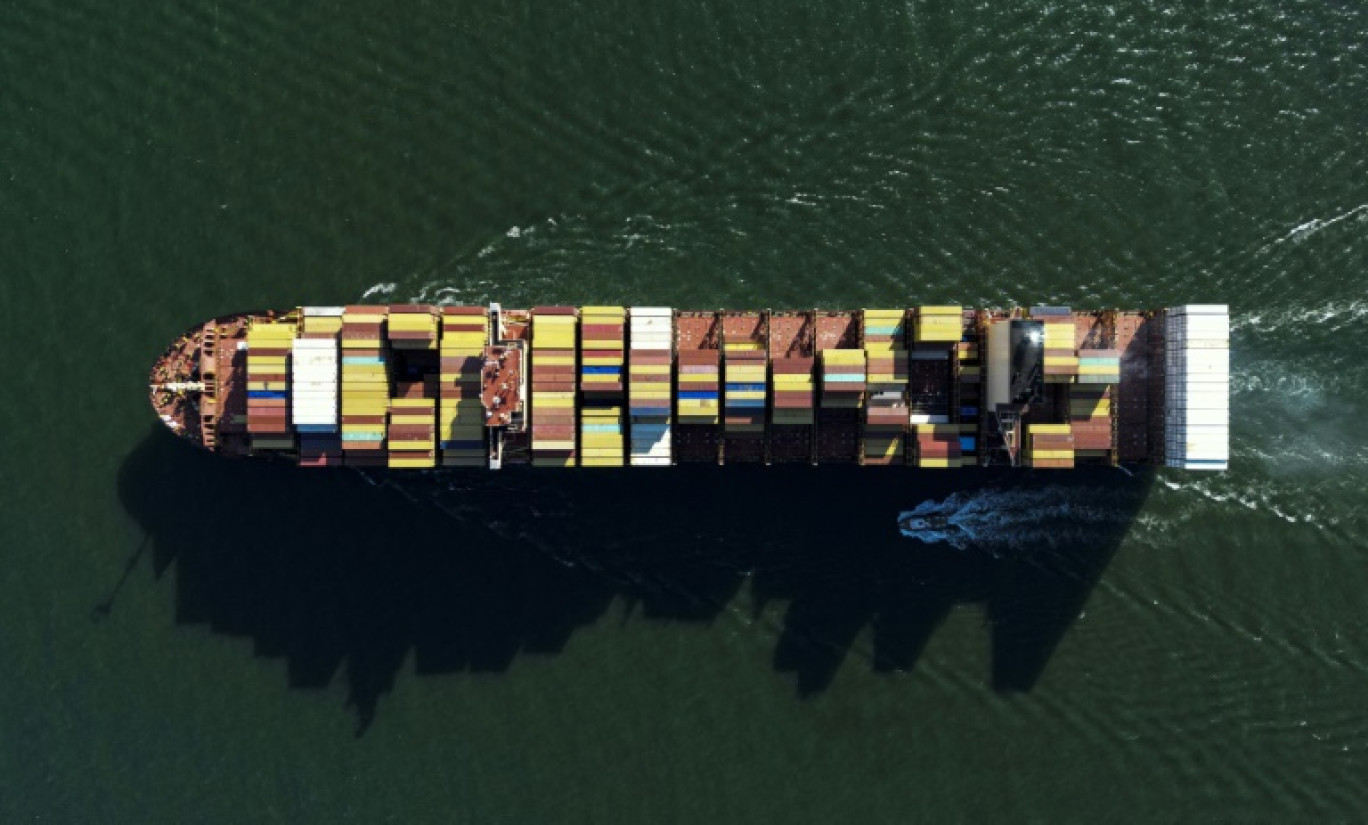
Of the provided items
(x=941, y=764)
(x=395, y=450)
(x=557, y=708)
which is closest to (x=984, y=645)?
(x=941, y=764)

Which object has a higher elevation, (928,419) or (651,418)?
(651,418)

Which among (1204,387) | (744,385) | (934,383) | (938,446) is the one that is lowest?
(938,446)

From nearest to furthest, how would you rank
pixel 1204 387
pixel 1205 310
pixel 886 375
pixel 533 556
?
pixel 1205 310 < pixel 1204 387 < pixel 886 375 < pixel 533 556

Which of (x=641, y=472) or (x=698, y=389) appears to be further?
(x=641, y=472)

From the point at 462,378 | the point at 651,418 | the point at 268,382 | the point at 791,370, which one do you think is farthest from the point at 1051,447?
the point at 268,382

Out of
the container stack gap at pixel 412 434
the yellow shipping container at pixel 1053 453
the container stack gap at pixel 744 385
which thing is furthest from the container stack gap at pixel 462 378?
the yellow shipping container at pixel 1053 453

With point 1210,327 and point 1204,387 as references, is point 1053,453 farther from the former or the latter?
point 1210,327

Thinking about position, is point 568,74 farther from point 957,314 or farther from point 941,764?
point 941,764

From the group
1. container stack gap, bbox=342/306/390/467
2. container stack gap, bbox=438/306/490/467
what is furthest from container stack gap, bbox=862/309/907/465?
container stack gap, bbox=342/306/390/467
